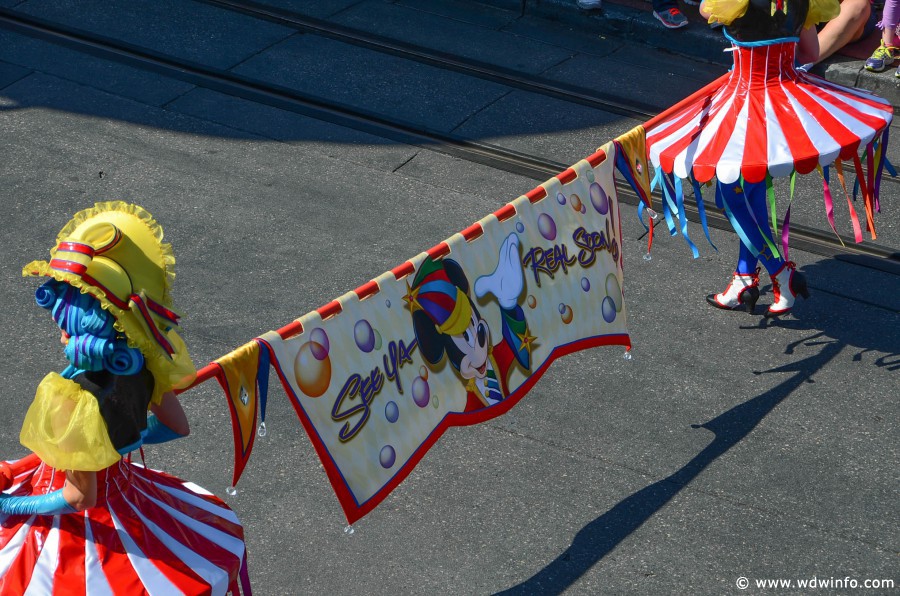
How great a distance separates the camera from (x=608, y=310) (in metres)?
5.29

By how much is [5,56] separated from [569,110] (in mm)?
4582

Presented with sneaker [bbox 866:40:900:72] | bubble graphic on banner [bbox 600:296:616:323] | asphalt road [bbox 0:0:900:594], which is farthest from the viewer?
sneaker [bbox 866:40:900:72]

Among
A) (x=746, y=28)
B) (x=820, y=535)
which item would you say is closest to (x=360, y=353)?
(x=820, y=535)

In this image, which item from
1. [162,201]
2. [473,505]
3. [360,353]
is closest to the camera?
[360,353]

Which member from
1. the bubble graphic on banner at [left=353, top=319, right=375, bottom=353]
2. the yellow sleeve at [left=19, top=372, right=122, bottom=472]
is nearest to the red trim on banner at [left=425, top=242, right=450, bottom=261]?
the bubble graphic on banner at [left=353, top=319, right=375, bottom=353]

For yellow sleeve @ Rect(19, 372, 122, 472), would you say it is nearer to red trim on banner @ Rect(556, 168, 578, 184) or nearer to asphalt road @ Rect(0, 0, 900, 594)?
asphalt road @ Rect(0, 0, 900, 594)

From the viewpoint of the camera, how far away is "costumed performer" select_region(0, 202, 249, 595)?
3.22 metres

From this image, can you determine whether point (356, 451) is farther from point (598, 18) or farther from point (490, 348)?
point (598, 18)

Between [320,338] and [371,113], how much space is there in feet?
16.1

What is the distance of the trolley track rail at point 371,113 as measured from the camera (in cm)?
715

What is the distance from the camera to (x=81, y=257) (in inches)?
A: 125

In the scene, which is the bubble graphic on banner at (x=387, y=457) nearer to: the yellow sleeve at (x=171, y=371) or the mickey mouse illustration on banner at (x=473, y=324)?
the mickey mouse illustration on banner at (x=473, y=324)

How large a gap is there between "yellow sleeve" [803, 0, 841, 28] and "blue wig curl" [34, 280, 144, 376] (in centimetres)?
403

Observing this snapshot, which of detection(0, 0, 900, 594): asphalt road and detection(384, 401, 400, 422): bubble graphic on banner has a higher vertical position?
detection(384, 401, 400, 422): bubble graphic on banner
